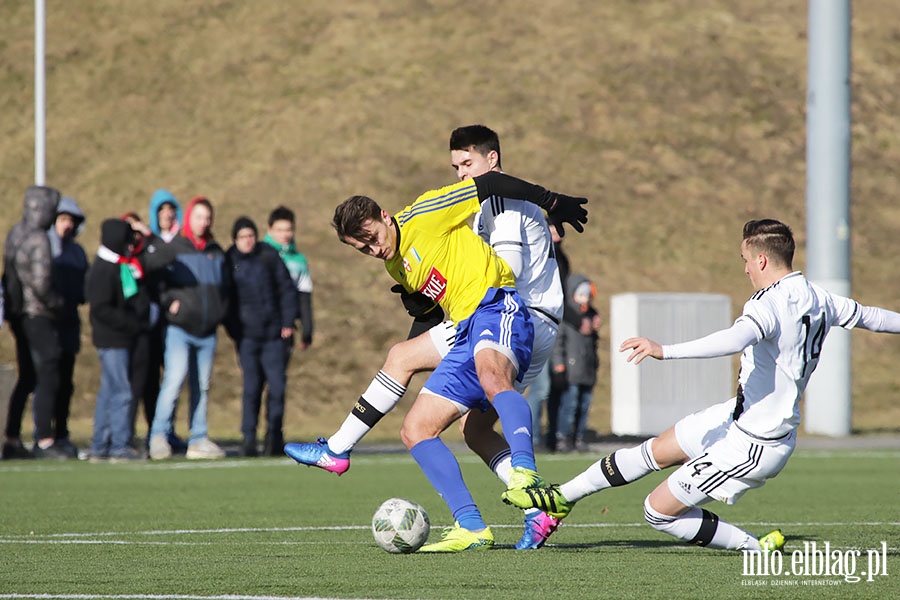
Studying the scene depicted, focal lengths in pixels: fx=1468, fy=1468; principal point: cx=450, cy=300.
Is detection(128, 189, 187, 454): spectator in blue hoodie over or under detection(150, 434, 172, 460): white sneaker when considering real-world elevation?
over

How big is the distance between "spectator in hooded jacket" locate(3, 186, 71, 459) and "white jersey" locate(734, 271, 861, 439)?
919 cm

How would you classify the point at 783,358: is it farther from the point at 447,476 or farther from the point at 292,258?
the point at 292,258

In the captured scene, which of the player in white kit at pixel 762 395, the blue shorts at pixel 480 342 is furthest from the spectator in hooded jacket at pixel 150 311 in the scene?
the player in white kit at pixel 762 395

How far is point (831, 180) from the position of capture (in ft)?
65.5

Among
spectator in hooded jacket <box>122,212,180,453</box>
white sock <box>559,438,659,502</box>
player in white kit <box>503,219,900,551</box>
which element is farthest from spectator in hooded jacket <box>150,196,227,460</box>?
player in white kit <box>503,219,900,551</box>

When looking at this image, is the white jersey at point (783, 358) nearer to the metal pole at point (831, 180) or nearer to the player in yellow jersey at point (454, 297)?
the player in yellow jersey at point (454, 297)

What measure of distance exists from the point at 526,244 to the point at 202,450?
807 cm

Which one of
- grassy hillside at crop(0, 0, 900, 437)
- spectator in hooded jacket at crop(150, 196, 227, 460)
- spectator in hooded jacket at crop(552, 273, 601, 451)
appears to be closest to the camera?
spectator in hooded jacket at crop(150, 196, 227, 460)

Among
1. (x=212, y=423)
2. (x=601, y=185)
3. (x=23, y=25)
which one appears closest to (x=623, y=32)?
(x=601, y=185)

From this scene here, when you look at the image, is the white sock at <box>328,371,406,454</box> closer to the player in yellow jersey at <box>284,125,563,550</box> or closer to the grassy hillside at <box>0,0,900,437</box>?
the player in yellow jersey at <box>284,125,563,550</box>

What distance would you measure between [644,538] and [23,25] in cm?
4031

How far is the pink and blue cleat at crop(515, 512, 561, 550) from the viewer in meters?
7.37

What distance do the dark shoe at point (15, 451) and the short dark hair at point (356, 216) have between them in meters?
8.65

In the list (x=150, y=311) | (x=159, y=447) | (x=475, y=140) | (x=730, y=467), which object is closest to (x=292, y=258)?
(x=150, y=311)
